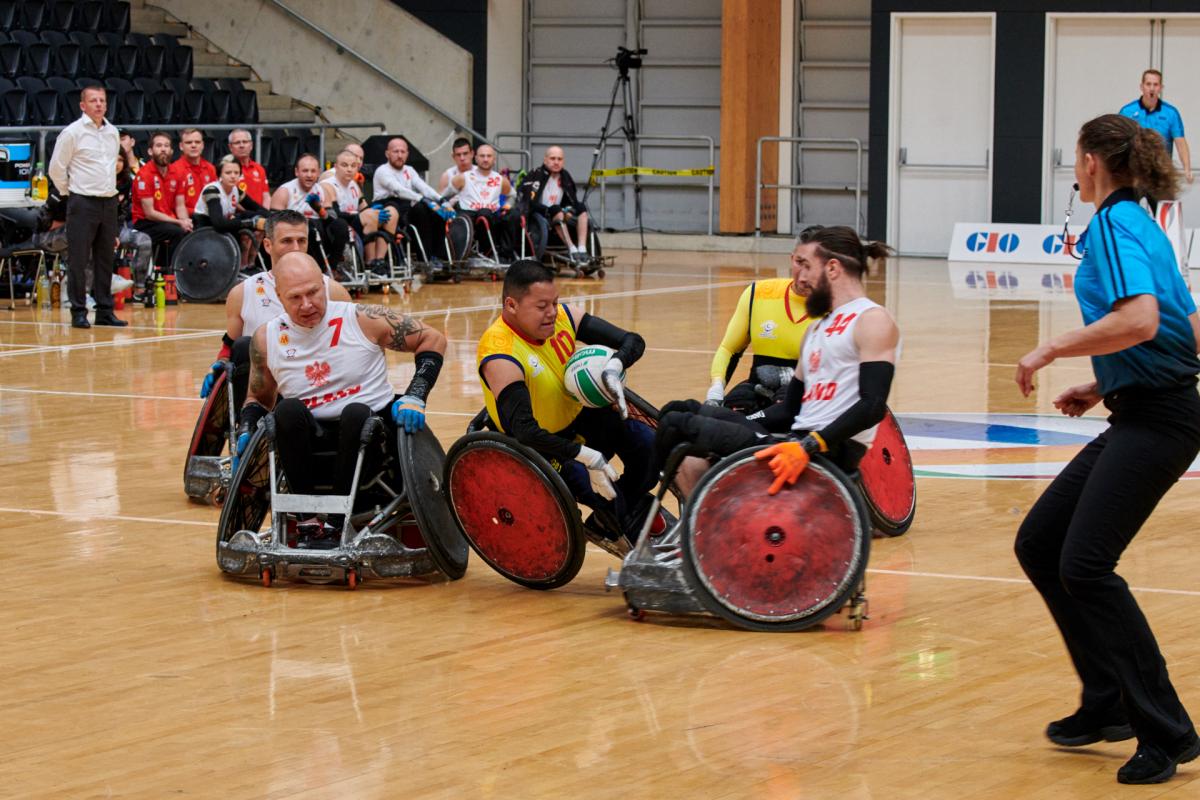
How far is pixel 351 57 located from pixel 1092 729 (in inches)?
1045

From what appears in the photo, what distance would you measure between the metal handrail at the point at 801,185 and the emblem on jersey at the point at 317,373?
21.9m

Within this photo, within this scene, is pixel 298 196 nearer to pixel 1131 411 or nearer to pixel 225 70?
pixel 225 70

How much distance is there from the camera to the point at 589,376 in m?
6.88

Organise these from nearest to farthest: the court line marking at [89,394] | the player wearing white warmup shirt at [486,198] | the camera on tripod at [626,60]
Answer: the court line marking at [89,394], the player wearing white warmup shirt at [486,198], the camera on tripod at [626,60]

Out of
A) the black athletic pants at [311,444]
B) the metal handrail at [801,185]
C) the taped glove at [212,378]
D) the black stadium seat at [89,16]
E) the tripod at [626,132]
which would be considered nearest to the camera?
the black athletic pants at [311,444]

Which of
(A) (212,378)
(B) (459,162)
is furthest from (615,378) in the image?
(B) (459,162)

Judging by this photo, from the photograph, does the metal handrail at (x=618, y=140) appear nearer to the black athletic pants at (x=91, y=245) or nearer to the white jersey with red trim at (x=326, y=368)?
the black athletic pants at (x=91, y=245)

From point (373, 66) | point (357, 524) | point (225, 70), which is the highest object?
point (373, 66)

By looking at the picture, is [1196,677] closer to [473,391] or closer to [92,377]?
[473,391]

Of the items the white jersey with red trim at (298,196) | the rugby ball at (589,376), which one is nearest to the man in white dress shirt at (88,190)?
the white jersey with red trim at (298,196)

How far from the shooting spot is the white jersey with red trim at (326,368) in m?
7.52

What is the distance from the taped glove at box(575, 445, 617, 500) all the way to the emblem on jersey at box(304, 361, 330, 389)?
1.24 meters

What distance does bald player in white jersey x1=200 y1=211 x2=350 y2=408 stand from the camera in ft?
29.0

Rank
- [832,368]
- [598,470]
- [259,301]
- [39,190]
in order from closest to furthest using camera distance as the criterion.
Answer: [832,368]
[598,470]
[259,301]
[39,190]
